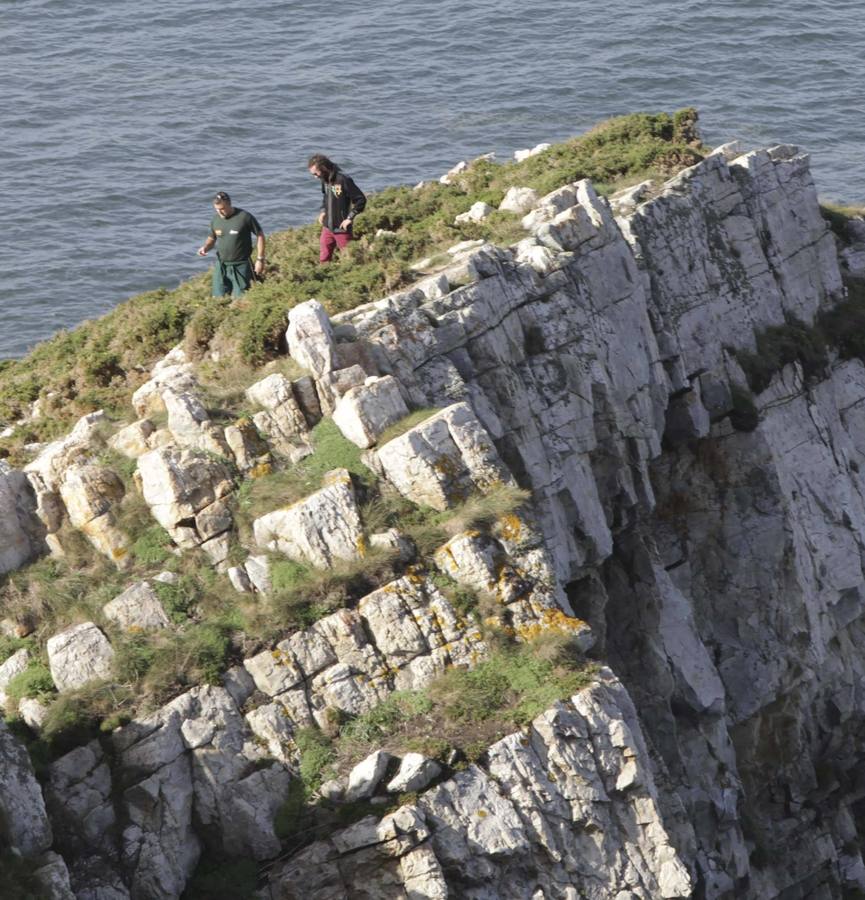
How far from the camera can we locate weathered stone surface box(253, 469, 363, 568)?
25.0 m

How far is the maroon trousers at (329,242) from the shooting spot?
32844mm

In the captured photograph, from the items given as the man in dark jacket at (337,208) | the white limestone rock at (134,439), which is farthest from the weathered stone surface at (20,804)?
the man in dark jacket at (337,208)

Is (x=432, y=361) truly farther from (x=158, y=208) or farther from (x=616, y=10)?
(x=616, y=10)

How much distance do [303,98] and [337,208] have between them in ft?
142

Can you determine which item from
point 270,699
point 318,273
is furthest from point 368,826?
point 318,273

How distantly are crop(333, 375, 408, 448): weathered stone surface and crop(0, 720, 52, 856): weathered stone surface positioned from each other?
7.82m

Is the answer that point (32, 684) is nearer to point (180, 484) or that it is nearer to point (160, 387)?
point (180, 484)

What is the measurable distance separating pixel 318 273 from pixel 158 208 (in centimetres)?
3341

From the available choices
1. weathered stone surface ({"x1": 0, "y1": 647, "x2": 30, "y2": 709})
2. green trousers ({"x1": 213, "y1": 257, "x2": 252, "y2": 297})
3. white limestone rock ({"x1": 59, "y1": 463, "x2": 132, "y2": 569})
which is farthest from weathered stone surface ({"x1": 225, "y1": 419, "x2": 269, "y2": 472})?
green trousers ({"x1": 213, "y1": 257, "x2": 252, "y2": 297})

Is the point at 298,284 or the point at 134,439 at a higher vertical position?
the point at 298,284

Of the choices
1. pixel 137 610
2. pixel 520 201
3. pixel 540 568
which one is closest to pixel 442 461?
pixel 540 568

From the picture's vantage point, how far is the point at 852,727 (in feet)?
124

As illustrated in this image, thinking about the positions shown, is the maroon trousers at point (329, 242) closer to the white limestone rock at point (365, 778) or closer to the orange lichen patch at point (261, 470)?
the orange lichen patch at point (261, 470)

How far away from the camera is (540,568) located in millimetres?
25312
